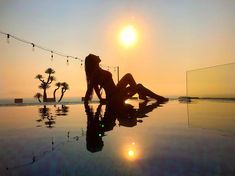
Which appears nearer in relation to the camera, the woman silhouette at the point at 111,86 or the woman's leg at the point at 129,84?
the woman silhouette at the point at 111,86

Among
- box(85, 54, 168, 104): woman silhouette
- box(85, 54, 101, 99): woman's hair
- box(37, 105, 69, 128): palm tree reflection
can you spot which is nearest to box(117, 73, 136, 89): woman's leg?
box(85, 54, 168, 104): woman silhouette

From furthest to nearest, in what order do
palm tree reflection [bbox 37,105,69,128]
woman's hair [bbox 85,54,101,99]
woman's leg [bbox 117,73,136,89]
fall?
woman's hair [bbox 85,54,101,99] < woman's leg [bbox 117,73,136,89] < palm tree reflection [bbox 37,105,69,128]

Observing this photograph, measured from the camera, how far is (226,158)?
2891mm

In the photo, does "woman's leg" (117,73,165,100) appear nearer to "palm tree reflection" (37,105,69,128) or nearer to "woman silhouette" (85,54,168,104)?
"woman silhouette" (85,54,168,104)

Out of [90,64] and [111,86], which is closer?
[111,86]

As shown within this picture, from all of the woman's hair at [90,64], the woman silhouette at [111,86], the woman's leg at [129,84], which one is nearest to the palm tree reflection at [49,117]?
the woman silhouette at [111,86]

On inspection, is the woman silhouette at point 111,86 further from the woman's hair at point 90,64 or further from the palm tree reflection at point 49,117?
the palm tree reflection at point 49,117

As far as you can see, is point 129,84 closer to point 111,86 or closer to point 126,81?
point 126,81

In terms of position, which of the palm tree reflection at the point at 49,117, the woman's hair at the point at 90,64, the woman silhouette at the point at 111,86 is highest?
the woman's hair at the point at 90,64

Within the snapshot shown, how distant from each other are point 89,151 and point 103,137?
1.22 metres

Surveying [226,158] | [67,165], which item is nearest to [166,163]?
[226,158]

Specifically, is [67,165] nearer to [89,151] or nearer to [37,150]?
[89,151]

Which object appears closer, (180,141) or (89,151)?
(89,151)

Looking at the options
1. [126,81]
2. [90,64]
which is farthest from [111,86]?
[90,64]
